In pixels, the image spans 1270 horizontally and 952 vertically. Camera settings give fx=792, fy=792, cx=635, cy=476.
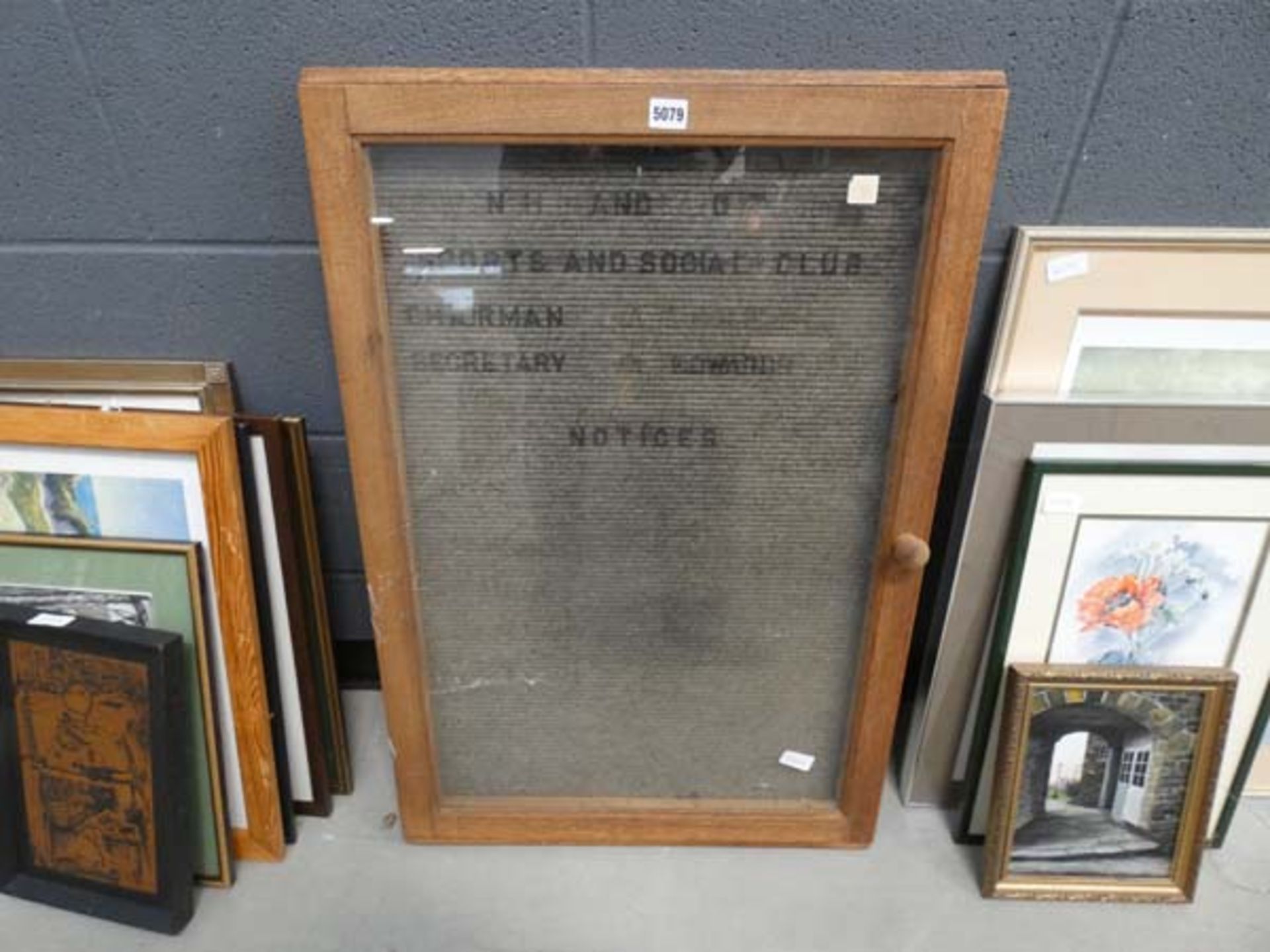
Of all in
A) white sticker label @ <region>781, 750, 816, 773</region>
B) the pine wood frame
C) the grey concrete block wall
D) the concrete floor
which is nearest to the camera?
the pine wood frame

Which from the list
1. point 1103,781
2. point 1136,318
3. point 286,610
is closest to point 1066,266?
point 1136,318

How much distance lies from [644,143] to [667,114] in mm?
36

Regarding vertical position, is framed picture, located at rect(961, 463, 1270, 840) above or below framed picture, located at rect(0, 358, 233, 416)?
below

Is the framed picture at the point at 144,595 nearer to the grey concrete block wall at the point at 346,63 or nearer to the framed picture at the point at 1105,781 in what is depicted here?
the grey concrete block wall at the point at 346,63

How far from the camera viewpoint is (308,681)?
1071 millimetres

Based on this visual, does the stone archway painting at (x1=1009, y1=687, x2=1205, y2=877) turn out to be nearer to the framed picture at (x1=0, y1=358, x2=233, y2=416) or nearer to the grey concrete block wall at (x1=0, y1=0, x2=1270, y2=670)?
the grey concrete block wall at (x1=0, y1=0, x2=1270, y2=670)

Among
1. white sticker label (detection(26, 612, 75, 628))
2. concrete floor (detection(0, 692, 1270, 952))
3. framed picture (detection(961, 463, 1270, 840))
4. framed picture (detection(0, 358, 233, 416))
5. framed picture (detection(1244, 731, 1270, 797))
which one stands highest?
framed picture (detection(0, 358, 233, 416))

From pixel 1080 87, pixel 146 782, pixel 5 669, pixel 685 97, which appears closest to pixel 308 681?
pixel 146 782

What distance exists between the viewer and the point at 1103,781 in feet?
3.38

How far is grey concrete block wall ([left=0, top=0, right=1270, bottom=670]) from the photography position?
0.88m

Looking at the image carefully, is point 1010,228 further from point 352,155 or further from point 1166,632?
point 352,155

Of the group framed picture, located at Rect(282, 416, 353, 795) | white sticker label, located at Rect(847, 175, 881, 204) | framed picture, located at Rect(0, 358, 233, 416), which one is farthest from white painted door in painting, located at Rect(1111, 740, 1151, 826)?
framed picture, located at Rect(0, 358, 233, 416)

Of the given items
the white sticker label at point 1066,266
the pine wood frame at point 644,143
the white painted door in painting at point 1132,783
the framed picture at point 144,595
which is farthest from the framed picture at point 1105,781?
the framed picture at point 144,595

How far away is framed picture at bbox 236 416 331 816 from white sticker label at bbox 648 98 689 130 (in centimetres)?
58
